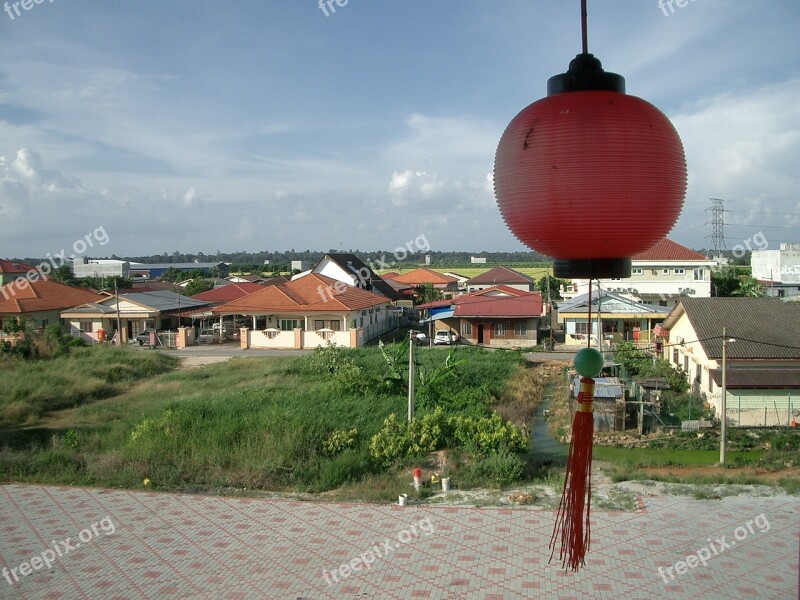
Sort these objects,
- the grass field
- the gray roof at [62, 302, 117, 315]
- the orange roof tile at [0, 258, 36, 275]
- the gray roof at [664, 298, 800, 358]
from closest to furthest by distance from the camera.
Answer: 1. the grass field
2. the gray roof at [664, 298, 800, 358]
3. the gray roof at [62, 302, 117, 315]
4. the orange roof tile at [0, 258, 36, 275]

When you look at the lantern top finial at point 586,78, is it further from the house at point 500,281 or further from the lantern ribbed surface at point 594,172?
the house at point 500,281

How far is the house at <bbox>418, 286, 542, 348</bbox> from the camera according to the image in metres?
22.5

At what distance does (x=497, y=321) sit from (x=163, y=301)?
45.1 ft

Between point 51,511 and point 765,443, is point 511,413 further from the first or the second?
point 51,511

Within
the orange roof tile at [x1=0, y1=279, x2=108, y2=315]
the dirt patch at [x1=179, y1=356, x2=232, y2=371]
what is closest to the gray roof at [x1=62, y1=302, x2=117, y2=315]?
the orange roof tile at [x1=0, y1=279, x2=108, y2=315]

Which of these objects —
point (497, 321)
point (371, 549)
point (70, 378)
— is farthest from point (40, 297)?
point (371, 549)

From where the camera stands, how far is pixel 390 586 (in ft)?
18.9

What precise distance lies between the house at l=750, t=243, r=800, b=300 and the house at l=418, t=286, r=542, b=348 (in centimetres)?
1473

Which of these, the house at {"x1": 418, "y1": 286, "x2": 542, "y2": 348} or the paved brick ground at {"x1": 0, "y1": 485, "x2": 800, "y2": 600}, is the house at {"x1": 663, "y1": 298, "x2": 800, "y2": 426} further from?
the house at {"x1": 418, "y1": 286, "x2": 542, "y2": 348}

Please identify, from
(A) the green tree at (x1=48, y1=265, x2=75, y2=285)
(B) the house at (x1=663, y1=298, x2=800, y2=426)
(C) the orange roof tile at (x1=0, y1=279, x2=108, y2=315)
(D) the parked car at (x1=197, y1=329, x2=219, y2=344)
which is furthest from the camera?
(A) the green tree at (x1=48, y1=265, x2=75, y2=285)

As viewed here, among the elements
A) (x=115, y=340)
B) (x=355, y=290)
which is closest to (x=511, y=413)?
(x=355, y=290)

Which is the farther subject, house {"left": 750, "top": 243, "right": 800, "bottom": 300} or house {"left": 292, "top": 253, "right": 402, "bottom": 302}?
house {"left": 750, "top": 243, "right": 800, "bottom": 300}

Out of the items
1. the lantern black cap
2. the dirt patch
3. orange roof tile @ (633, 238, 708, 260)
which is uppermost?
orange roof tile @ (633, 238, 708, 260)

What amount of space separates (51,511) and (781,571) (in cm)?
806
